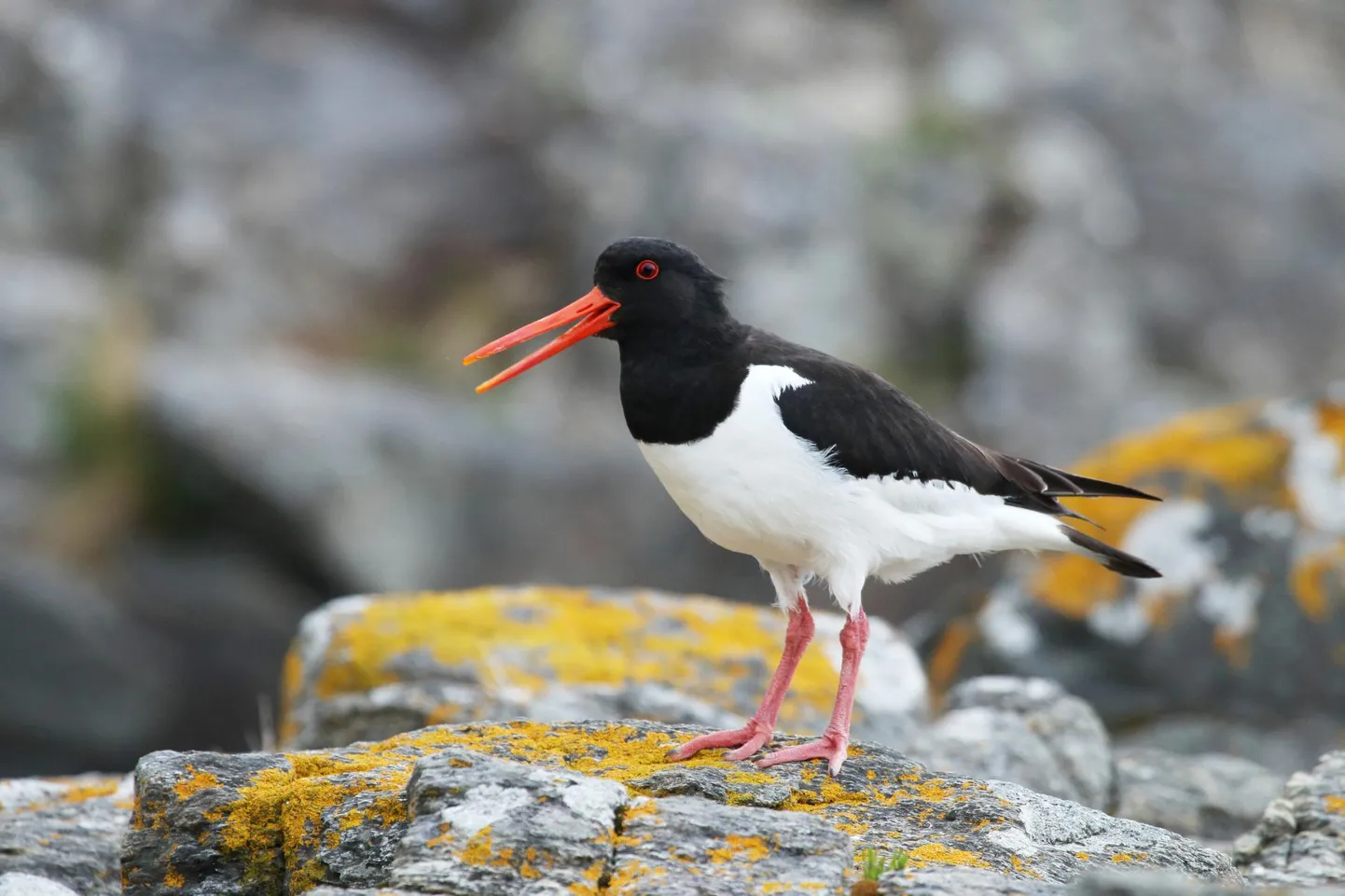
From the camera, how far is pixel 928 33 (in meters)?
18.9

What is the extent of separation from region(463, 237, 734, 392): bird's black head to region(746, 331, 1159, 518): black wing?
0.24m

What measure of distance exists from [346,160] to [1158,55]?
447 inches

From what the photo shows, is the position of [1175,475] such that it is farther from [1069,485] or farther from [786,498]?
[786,498]

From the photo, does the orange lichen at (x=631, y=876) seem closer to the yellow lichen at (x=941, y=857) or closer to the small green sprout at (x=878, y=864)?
the small green sprout at (x=878, y=864)

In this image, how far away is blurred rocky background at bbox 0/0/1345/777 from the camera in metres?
14.7

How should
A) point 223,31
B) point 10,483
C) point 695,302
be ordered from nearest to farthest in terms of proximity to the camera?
point 695,302 → point 10,483 → point 223,31

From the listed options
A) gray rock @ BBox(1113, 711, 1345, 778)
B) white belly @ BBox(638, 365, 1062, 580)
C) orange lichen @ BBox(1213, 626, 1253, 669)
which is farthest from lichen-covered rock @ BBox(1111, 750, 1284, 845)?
white belly @ BBox(638, 365, 1062, 580)

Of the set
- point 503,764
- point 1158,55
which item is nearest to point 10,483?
point 503,764

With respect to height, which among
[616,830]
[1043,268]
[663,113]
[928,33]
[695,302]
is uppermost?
[928,33]

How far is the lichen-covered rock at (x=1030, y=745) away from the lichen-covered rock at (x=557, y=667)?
0.50 metres

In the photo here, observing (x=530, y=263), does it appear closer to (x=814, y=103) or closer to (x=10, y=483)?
(x=814, y=103)

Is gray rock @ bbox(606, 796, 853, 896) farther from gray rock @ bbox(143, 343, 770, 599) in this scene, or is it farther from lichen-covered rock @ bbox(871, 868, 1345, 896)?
gray rock @ bbox(143, 343, 770, 599)

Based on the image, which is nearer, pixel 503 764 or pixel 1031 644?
pixel 503 764

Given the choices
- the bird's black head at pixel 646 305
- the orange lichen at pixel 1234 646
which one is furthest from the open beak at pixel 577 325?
the orange lichen at pixel 1234 646
